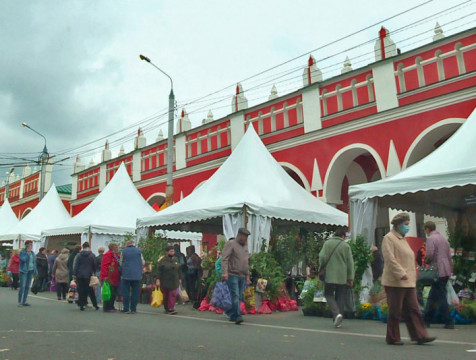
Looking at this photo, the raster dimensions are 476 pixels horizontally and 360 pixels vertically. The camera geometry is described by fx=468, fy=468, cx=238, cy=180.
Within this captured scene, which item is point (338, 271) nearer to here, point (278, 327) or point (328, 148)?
point (278, 327)

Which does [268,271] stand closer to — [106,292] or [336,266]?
[336,266]

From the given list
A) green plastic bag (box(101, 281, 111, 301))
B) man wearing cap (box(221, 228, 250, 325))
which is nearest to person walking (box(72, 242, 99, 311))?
green plastic bag (box(101, 281, 111, 301))

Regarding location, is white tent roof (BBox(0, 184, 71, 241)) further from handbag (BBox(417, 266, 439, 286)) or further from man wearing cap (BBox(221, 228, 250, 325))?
handbag (BBox(417, 266, 439, 286))

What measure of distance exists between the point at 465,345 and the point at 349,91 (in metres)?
11.2

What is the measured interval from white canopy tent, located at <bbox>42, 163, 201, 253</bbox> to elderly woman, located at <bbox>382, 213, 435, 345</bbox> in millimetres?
10745

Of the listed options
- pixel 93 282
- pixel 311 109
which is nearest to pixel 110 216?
pixel 93 282

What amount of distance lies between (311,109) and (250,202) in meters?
6.80

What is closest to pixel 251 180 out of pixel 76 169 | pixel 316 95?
pixel 316 95

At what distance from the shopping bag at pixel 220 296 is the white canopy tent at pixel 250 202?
3.55 feet

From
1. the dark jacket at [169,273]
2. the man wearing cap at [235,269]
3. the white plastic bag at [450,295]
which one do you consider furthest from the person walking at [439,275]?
the dark jacket at [169,273]

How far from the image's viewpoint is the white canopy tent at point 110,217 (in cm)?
1612

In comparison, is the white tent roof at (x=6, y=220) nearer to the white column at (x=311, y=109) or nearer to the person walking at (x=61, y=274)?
the person walking at (x=61, y=274)

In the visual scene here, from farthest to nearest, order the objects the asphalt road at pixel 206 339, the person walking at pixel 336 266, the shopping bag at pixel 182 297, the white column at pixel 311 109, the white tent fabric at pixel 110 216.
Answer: the white tent fabric at pixel 110 216
the white column at pixel 311 109
the shopping bag at pixel 182 297
the person walking at pixel 336 266
the asphalt road at pixel 206 339

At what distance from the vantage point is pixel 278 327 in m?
7.48
